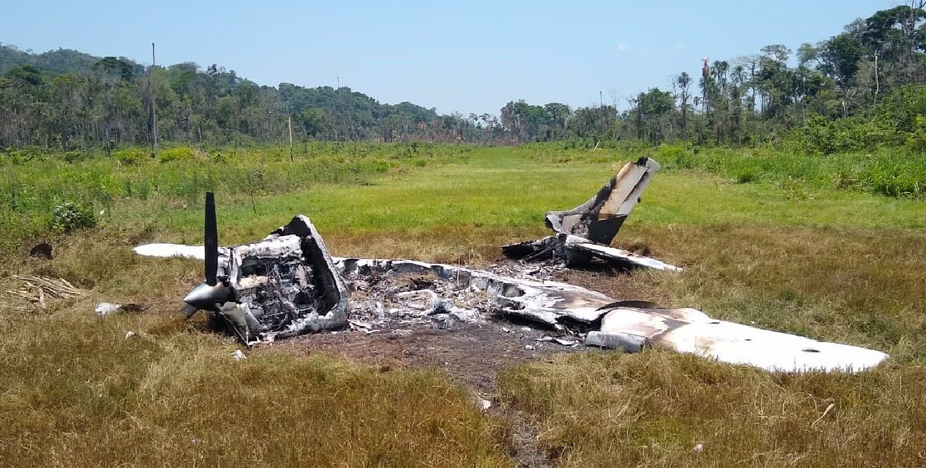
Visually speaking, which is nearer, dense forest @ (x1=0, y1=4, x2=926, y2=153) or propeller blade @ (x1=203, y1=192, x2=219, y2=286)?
propeller blade @ (x1=203, y1=192, x2=219, y2=286)

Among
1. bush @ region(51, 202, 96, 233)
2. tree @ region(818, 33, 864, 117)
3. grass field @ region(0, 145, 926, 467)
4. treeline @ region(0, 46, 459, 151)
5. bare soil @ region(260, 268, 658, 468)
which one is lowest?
bare soil @ region(260, 268, 658, 468)

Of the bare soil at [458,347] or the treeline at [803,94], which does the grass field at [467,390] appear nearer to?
the bare soil at [458,347]

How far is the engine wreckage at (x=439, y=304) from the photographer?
18.2 feet

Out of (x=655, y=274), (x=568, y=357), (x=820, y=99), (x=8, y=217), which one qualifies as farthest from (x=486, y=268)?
(x=820, y=99)

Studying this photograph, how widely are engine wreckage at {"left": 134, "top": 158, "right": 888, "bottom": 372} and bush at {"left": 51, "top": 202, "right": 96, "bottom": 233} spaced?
6682mm

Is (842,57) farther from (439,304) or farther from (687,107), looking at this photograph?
(439,304)

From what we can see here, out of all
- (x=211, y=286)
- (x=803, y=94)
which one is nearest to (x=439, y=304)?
(x=211, y=286)

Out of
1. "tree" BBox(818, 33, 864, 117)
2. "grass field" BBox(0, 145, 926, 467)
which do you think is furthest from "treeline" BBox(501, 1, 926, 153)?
"grass field" BBox(0, 145, 926, 467)

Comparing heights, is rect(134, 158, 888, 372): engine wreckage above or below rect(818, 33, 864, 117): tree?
below

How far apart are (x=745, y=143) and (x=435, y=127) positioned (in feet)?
264

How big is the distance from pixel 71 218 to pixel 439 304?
28.5 feet

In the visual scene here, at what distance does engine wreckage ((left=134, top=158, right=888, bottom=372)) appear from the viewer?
5.54 metres

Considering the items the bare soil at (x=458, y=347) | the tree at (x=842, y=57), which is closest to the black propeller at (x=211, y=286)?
the bare soil at (x=458, y=347)

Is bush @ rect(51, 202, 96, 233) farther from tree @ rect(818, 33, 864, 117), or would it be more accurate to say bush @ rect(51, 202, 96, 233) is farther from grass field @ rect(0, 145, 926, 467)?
tree @ rect(818, 33, 864, 117)
